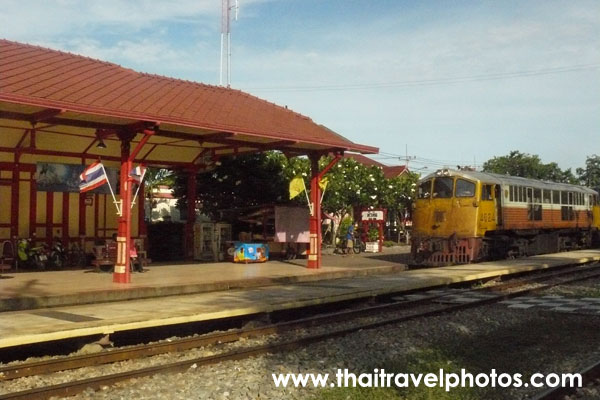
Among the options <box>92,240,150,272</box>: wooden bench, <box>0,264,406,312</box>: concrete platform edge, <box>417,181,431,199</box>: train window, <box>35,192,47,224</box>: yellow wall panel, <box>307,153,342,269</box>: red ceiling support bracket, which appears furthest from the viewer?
<box>417,181,431,199</box>: train window

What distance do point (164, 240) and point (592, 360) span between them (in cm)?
1578

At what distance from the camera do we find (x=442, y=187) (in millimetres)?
21312

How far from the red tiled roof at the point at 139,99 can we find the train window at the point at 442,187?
13.9ft

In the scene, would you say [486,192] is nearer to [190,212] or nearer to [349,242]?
[349,242]

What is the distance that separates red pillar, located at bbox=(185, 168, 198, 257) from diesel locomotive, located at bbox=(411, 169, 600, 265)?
7102mm

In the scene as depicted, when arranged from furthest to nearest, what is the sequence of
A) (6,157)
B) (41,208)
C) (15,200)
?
(41,208), (15,200), (6,157)

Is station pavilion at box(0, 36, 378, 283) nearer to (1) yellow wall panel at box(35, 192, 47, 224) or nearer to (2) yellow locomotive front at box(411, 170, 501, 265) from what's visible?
(1) yellow wall panel at box(35, 192, 47, 224)

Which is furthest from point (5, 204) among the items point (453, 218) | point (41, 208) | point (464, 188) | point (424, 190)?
point (464, 188)

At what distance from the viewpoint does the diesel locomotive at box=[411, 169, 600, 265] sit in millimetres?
20375

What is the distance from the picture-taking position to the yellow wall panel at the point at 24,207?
1642 centimetres

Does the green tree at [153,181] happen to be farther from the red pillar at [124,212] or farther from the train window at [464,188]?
the red pillar at [124,212]

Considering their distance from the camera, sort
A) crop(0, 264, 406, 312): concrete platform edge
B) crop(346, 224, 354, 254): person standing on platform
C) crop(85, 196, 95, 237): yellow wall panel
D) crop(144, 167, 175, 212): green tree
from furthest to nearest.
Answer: crop(144, 167, 175, 212): green tree < crop(346, 224, 354, 254): person standing on platform < crop(85, 196, 95, 237): yellow wall panel < crop(0, 264, 406, 312): concrete platform edge

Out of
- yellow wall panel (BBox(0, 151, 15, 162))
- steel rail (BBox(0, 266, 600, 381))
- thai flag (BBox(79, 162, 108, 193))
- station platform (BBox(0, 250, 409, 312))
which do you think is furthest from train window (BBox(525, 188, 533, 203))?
yellow wall panel (BBox(0, 151, 15, 162))

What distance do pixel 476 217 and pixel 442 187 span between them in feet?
5.65
